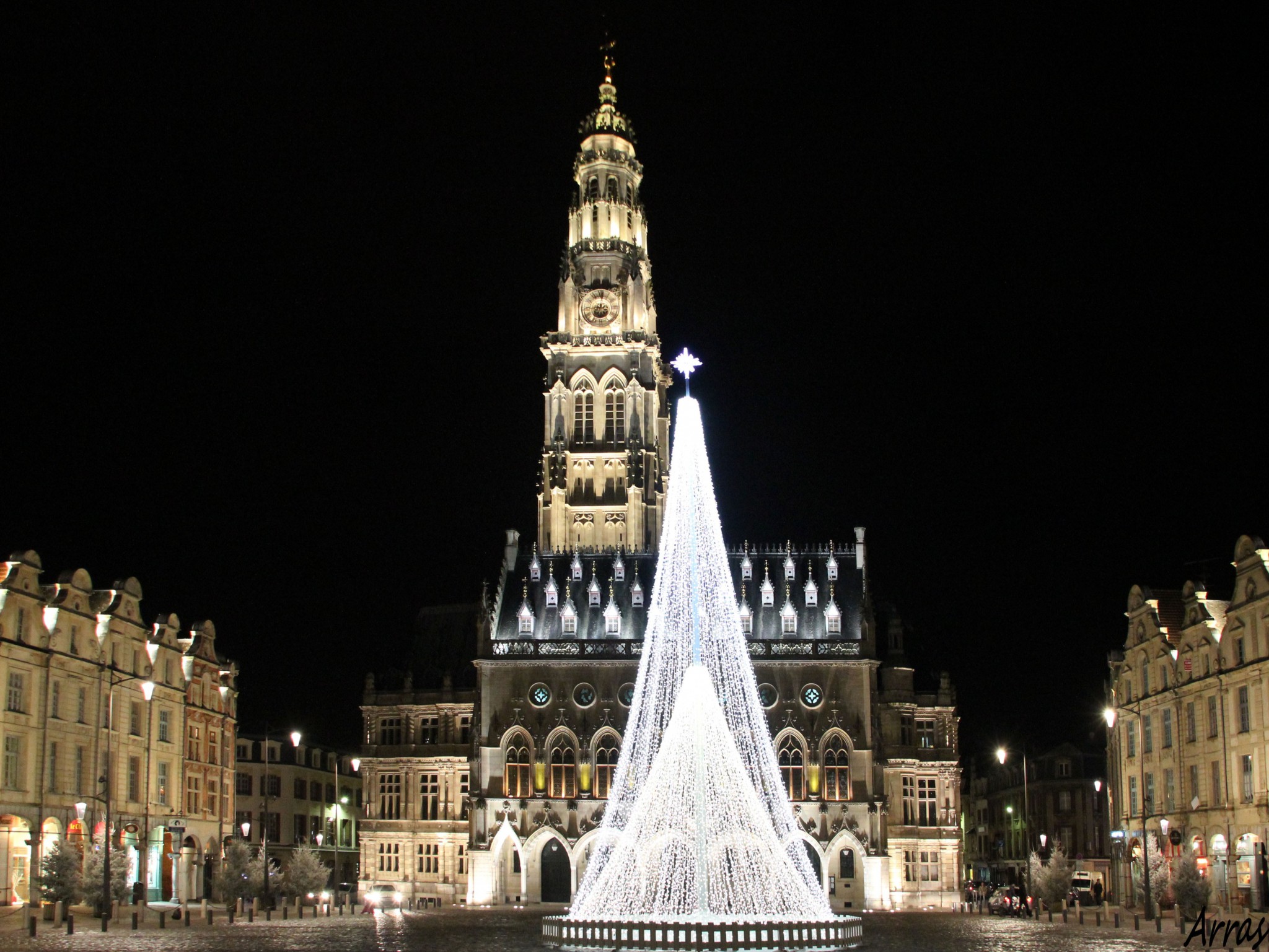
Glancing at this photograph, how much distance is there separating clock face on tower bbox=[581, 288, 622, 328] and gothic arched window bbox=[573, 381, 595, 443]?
4.88 meters

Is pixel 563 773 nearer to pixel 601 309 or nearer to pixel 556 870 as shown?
pixel 556 870

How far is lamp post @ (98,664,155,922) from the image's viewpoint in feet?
175

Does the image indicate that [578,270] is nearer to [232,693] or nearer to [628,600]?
[628,600]

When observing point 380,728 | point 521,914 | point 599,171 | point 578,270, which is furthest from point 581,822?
point 599,171

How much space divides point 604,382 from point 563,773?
103 ft

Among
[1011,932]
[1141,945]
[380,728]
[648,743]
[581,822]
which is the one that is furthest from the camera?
[380,728]

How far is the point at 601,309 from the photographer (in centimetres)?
10831

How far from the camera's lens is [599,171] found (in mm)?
113125

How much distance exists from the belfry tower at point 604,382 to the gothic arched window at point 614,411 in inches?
2.4

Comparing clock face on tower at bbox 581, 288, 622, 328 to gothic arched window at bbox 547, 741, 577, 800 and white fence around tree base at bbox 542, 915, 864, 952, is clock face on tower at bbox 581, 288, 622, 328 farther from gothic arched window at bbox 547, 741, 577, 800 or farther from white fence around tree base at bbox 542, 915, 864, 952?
white fence around tree base at bbox 542, 915, 864, 952

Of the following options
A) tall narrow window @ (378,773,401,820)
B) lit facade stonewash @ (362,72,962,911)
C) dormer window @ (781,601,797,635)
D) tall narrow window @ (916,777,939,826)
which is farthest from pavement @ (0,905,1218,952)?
tall narrow window @ (378,773,401,820)

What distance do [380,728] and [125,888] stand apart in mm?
39578

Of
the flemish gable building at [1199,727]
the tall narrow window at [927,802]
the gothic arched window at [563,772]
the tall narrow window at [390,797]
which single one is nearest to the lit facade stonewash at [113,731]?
the tall narrow window at [390,797]

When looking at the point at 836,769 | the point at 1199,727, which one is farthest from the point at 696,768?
the point at 836,769
